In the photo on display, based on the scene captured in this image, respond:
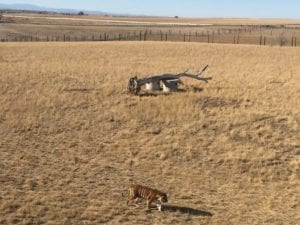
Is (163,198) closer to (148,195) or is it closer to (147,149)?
(148,195)

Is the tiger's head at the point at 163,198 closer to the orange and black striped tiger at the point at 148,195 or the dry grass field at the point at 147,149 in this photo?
the orange and black striped tiger at the point at 148,195

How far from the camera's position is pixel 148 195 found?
11.2 m

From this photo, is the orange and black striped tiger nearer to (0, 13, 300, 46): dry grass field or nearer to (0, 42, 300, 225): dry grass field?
(0, 42, 300, 225): dry grass field

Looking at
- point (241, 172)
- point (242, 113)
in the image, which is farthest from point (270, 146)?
point (242, 113)

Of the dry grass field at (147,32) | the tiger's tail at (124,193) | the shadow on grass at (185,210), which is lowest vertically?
the shadow on grass at (185,210)

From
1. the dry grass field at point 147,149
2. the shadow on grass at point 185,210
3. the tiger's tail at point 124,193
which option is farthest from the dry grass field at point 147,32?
the shadow on grass at point 185,210

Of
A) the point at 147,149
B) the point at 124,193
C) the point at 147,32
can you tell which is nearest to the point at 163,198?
the point at 124,193

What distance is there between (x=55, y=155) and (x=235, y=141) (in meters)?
5.94

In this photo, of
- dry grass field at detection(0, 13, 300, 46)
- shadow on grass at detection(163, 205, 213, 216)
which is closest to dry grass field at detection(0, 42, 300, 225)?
shadow on grass at detection(163, 205, 213, 216)

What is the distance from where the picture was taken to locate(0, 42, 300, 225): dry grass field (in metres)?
11.3

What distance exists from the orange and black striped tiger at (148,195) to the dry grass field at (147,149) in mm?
241

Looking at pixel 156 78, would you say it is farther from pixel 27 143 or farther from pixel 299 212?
pixel 299 212

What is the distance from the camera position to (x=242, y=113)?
20.7 metres

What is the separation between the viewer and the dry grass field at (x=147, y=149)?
37.2 ft
